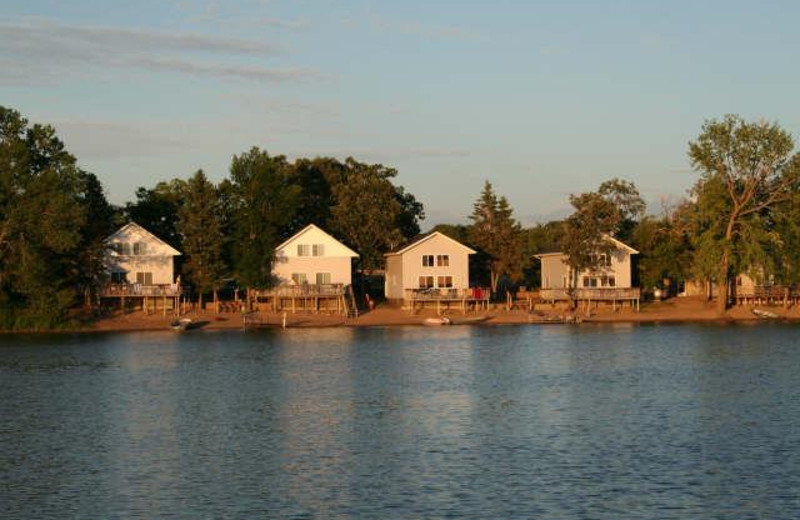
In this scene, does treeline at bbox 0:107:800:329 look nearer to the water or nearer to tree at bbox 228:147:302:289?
tree at bbox 228:147:302:289

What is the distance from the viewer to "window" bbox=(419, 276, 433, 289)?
102062 millimetres

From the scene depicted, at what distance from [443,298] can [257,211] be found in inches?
751

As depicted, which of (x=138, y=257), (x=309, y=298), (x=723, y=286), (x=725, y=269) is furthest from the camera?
(x=309, y=298)

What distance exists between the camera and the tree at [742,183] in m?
92.4

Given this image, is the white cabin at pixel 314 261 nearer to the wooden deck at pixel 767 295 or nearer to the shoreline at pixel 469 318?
the shoreline at pixel 469 318

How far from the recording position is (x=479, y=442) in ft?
120

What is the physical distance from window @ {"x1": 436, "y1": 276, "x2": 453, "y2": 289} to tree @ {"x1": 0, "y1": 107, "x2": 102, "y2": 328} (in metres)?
32.9

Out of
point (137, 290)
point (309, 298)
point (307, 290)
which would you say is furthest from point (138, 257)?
point (309, 298)

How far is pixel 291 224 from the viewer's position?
113375mm

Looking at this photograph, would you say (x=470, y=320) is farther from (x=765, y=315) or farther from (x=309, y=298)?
(x=765, y=315)

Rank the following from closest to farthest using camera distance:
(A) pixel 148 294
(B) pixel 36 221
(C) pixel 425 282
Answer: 1. (B) pixel 36 221
2. (A) pixel 148 294
3. (C) pixel 425 282

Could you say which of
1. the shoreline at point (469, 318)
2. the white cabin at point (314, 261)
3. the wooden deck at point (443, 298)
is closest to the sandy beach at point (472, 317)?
the shoreline at point (469, 318)

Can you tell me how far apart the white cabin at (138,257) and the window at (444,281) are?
24.4m

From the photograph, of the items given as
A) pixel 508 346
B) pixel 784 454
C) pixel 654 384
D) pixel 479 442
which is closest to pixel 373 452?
pixel 479 442
